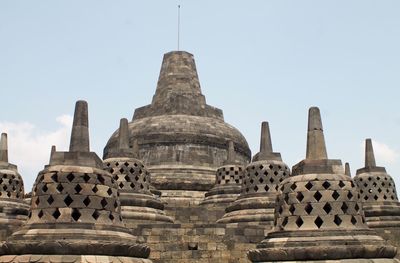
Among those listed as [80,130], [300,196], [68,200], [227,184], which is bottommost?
[68,200]

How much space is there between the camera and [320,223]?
1098 centimetres

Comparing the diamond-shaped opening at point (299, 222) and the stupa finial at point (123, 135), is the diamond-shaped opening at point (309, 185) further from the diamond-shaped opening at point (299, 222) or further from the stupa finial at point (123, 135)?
the stupa finial at point (123, 135)

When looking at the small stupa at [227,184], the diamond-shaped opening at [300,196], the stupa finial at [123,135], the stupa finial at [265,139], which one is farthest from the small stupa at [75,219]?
the small stupa at [227,184]

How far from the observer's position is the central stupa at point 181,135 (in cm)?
3023

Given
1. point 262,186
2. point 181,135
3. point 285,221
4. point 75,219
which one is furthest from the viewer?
point 181,135

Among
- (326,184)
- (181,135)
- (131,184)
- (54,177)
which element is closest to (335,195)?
(326,184)

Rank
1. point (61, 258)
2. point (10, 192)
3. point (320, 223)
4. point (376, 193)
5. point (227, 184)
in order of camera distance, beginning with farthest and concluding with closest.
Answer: point (227, 184)
point (376, 193)
point (10, 192)
point (320, 223)
point (61, 258)

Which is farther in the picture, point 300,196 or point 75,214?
point 300,196

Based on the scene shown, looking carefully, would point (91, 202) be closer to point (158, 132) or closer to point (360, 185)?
point (360, 185)

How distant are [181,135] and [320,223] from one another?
2083 cm

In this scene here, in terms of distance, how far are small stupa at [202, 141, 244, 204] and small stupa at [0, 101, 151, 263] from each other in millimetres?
15579

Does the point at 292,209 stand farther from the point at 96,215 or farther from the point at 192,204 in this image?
the point at 192,204

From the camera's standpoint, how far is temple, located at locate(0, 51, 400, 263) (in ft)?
33.9

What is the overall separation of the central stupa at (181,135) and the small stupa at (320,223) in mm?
18053
